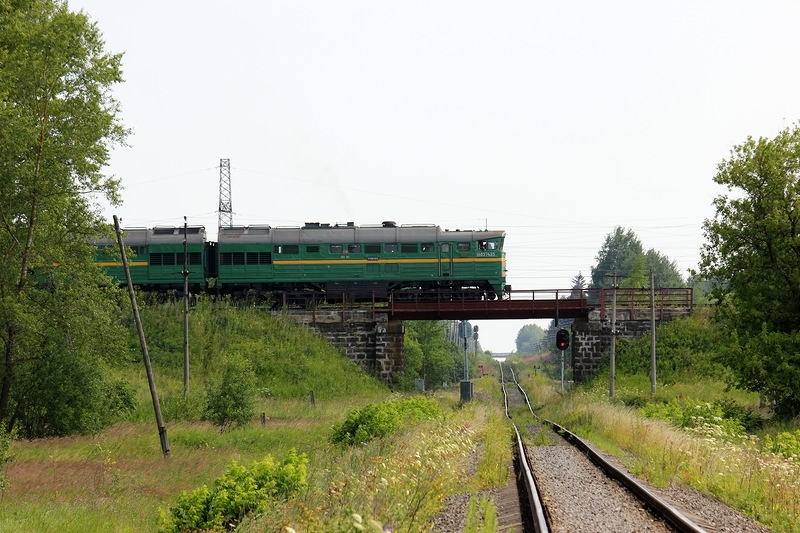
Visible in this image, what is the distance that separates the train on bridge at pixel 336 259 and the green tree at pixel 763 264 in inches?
664

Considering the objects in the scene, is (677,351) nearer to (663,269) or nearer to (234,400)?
(234,400)

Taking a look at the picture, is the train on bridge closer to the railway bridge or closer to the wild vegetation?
the railway bridge

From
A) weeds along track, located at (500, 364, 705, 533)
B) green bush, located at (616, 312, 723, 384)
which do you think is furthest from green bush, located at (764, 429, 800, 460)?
green bush, located at (616, 312, 723, 384)

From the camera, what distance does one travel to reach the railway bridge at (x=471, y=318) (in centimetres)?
4500

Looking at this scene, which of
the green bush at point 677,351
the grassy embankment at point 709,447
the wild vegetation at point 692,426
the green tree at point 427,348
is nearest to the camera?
the grassy embankment at point 709,447

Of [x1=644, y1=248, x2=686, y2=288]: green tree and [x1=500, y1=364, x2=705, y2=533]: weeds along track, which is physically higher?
[x1=644, y1=248, x2=686, y2=288]: green tree

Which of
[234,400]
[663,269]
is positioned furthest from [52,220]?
[663,269]

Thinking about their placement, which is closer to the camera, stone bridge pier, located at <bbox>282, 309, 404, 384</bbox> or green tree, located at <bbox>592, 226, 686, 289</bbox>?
stone bridge pier, located at <bbox>282, 309, 404, 384</bbox>

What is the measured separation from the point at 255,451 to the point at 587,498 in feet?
39.5

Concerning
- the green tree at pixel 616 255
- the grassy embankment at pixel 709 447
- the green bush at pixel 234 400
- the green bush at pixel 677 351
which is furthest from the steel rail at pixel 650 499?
the green tree at pixel 616 255

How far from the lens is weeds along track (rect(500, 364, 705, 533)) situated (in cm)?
1064

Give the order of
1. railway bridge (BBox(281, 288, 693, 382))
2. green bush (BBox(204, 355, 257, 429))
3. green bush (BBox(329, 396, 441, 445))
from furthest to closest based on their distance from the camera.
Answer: railway bridge (BBox(281, 288, 693, 382)) < green bush (BBox(204, 355, 257, 429)) < green bush (BBox(329, 396, 441, 445))

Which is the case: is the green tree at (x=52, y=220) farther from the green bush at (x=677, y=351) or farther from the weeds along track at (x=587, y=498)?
the green bush at (x=677, y=351)

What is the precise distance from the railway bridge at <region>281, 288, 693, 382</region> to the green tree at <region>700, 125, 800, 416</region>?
50.3 ft
